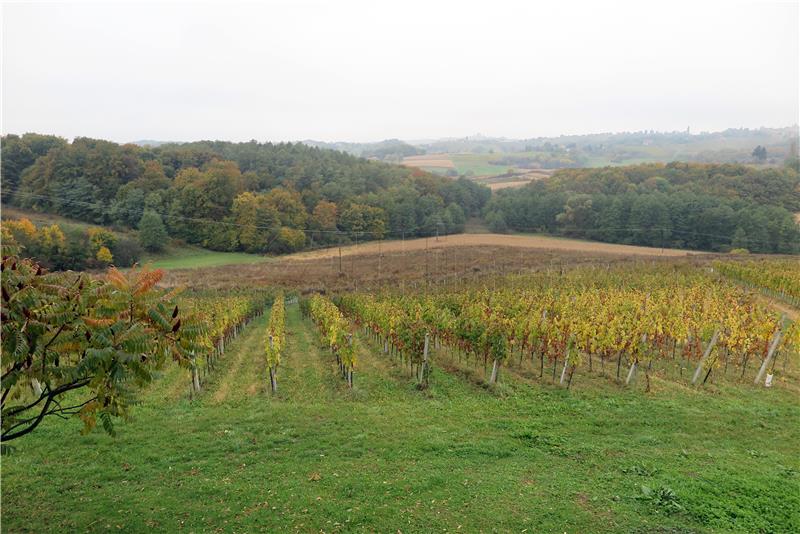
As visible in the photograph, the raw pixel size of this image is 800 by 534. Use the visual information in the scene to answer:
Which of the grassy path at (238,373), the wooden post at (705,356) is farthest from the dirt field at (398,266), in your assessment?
the wooden post at (705,356)

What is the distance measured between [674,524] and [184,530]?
9.78 m

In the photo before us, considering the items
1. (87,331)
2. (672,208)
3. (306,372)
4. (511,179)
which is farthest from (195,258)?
(511,179)

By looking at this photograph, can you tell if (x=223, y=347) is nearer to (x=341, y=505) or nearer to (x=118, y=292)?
(x=341, y=505)

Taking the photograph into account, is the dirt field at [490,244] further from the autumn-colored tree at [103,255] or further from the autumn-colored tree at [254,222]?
the autumn-colored tree at [103,255]

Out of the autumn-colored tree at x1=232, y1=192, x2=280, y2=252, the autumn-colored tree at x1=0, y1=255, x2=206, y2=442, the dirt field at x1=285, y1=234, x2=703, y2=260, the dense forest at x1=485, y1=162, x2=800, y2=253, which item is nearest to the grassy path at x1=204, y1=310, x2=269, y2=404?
the autumn-colored tree at x1=0, y1=255, x2=206, y2=442

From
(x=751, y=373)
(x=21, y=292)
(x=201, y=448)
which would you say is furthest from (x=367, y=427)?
(x=751, y=373)

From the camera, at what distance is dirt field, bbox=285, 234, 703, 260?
6888cm

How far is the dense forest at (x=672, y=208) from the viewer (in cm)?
7081

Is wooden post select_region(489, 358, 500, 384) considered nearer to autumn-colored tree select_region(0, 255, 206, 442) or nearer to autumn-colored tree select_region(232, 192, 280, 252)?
autumn-colored tree select_region(0, 255, 206, 442)

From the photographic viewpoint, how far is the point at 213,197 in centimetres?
8012

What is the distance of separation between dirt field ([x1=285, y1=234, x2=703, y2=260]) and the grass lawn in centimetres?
731

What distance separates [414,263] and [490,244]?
18.7 m

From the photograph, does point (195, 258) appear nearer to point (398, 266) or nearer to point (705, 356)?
point (398, 266)

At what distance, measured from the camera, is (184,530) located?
8.46 meters
